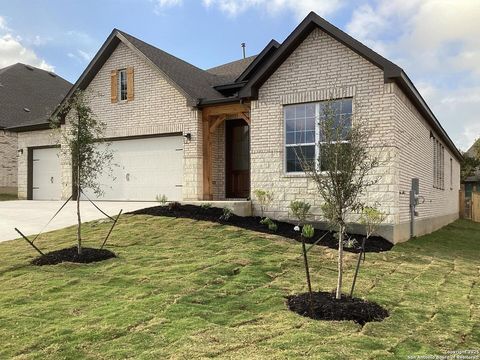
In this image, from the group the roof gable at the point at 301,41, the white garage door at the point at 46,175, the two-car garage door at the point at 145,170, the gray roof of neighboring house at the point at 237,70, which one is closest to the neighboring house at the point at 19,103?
the white garage door at the point at 46,175

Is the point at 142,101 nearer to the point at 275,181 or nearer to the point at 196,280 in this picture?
the point at 275,181

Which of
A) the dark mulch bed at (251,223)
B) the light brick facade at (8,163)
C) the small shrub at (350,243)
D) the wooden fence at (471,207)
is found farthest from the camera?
the wooden fence at (471,207)

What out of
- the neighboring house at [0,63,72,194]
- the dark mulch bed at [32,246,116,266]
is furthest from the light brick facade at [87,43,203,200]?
the dark mulch bed at [32,246,116,266]

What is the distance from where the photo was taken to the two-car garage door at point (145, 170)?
15031 mm

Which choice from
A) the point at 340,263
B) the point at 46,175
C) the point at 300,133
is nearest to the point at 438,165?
the point at 300,133

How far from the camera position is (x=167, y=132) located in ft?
48.8

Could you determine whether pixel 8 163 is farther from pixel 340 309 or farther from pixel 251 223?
pixel 340 309

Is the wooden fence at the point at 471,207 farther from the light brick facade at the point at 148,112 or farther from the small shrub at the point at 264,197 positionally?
the light brick facade at the point at 148,112

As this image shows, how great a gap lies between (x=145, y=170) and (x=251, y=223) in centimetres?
623

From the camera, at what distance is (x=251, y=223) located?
11.0 metres

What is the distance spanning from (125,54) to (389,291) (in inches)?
524

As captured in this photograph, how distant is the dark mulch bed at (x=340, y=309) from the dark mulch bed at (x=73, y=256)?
12.3 ft

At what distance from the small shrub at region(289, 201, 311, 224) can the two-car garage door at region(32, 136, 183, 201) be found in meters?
5.22

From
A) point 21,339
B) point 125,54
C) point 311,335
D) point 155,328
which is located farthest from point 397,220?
point 125,54
